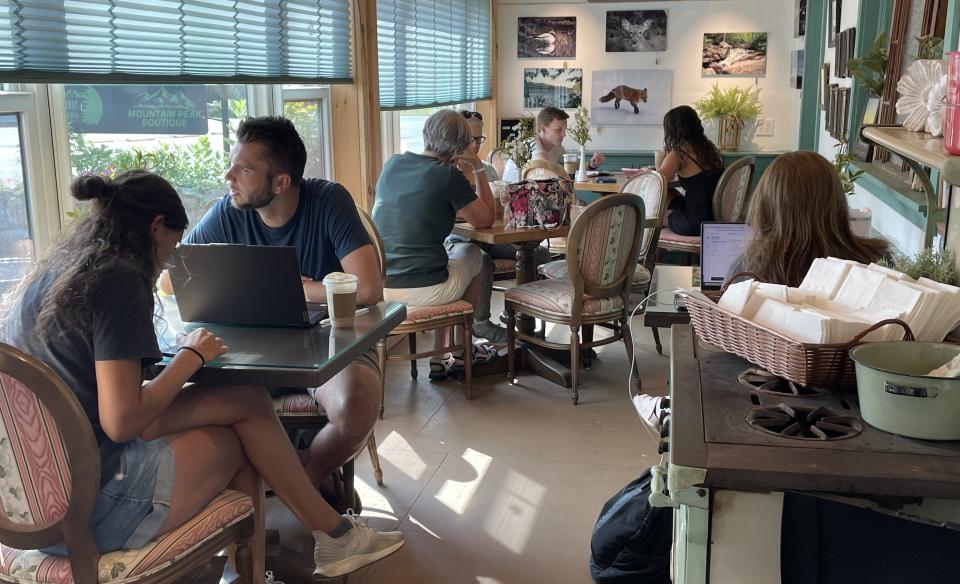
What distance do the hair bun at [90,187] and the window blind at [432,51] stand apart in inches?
141

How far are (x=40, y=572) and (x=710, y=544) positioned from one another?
4.27ft

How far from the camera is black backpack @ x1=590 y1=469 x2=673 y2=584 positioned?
2.40m

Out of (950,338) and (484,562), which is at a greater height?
(950,338)

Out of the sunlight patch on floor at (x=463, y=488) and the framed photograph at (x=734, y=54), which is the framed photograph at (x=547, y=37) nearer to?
the framed photograph at (x=734, y=54)

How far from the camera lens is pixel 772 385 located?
1675mm

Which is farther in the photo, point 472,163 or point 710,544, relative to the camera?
point 472,163

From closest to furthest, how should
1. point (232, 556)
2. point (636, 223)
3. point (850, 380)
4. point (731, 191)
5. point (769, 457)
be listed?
point (769, 457) → point (850, 380) → point (232, 556) → point (636, 223) → point (731, 191)

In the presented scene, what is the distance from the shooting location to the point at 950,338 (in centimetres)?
168

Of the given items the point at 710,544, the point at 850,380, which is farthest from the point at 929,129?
the point at 710,544

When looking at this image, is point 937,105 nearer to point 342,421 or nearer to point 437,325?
point 342,421

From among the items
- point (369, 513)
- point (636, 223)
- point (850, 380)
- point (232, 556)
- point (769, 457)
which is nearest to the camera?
point (769, 457)

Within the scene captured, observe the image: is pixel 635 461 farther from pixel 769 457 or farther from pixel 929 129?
pixel 769 457

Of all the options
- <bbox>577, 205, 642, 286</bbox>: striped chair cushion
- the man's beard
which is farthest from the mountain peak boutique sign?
<bbox>577, 205, 642, 286</bbox>: striped chair cushion

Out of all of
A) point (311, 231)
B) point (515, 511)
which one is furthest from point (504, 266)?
point (311, 231)
